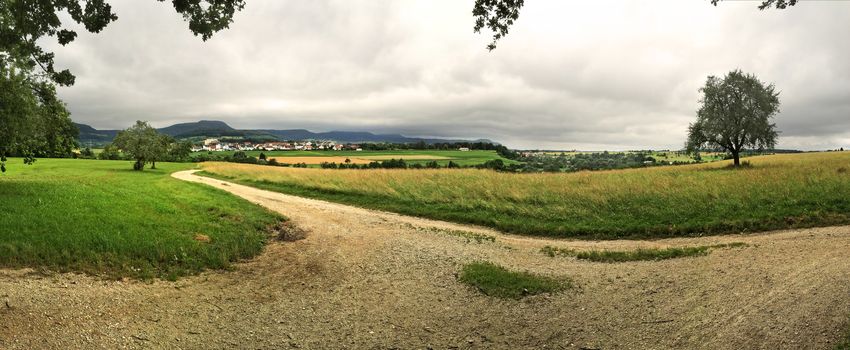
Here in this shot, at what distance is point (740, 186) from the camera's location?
62.9 ft

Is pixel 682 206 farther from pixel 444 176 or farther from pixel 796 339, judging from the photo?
pixel 444 176

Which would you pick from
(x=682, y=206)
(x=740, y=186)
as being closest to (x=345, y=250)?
(x=682, y=206)

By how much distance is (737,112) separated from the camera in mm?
45438

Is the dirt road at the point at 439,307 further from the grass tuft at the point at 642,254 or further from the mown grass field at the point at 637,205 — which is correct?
→ the mown grass field at the point at 637,205

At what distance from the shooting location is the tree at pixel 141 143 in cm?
5369

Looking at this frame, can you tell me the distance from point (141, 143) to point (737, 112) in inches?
2847

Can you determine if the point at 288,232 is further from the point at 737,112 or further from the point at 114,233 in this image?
the point at 737,112

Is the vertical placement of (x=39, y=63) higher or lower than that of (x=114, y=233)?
higher

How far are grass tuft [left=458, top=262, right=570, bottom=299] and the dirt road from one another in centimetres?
29

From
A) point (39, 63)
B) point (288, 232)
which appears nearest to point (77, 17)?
point (39, 63)

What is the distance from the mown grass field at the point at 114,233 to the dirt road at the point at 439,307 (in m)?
0.78

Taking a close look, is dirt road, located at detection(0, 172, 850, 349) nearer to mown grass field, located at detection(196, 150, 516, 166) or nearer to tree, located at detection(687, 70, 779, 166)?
tree, located at detection(687, 70, 779, 166)

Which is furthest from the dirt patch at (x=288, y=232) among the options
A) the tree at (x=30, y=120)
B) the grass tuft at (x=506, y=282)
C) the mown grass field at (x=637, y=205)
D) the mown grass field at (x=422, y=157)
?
the mown grass field at (x=422, y=157)

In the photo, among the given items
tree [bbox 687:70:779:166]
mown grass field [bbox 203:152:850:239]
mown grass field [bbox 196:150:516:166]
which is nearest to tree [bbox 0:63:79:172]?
mown grass field [bbox 203:152:850:239]
